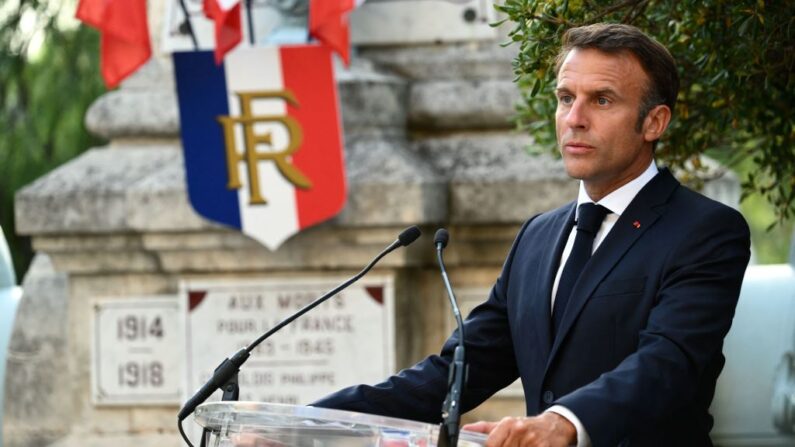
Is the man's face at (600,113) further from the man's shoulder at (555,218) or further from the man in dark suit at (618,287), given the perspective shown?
the man's shoulder at (555,218)

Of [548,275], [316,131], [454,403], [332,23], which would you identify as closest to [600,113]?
[548,275]

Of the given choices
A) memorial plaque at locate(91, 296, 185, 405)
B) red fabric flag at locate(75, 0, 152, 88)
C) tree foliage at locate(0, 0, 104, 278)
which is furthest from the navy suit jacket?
tree foliage at locate(0, 0, 104, 278)

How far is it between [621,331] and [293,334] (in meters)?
3.71

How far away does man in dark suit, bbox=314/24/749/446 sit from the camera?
10.8 feet

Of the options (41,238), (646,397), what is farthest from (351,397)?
(41,238)

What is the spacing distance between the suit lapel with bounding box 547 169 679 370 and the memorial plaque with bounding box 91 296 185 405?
13.0 feet

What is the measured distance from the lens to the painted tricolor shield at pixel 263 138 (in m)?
6.93

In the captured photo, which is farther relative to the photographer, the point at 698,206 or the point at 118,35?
the point at 118,35

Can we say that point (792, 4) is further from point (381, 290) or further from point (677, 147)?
point (381, 290)

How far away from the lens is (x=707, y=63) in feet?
15.5

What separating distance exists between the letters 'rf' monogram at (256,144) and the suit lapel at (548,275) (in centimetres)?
319

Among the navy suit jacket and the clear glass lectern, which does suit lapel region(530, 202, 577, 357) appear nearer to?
the navy suit jacket

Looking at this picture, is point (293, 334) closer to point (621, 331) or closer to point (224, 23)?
point (224, 23)

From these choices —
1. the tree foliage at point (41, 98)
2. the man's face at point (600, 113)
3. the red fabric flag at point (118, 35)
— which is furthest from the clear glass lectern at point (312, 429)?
the tree foliage at point (41, 98)
